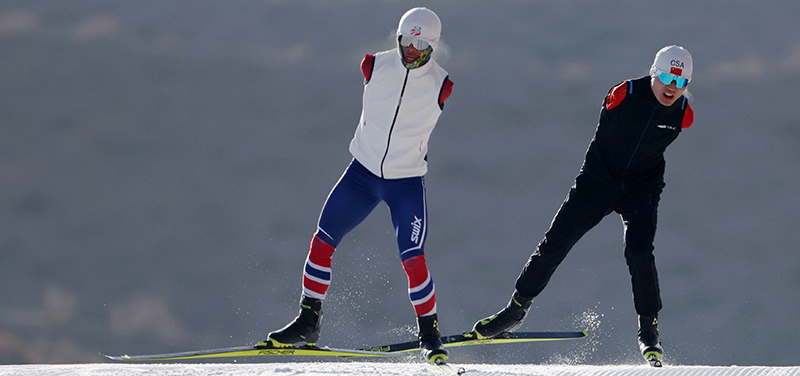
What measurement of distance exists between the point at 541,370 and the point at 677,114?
1656mm

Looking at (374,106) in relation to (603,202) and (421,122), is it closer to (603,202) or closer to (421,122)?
(421,122)

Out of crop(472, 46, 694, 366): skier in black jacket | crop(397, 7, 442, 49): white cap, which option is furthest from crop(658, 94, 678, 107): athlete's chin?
crop(397, 7, 442, 49): white cap

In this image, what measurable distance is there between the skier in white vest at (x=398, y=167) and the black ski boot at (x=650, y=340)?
1.22 m

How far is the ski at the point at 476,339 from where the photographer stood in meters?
5.06

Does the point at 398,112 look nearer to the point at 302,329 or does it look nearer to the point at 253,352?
the point at 302,329

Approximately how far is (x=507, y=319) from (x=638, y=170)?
1.36m

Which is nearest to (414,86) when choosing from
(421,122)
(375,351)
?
(421,122)

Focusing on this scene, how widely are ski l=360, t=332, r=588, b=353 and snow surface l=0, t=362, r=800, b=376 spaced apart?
0.46 meters

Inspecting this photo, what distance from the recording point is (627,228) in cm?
458

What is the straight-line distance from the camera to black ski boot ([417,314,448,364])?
4527mm

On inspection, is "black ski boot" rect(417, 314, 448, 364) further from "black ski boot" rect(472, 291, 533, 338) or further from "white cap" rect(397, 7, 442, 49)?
"white cap" rect(397, 7, 442, 49)

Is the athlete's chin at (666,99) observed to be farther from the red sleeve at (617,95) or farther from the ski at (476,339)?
the ski at (476,339)

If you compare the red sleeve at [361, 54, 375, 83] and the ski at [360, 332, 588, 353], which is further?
the ski at [360, 332, 588, 353]

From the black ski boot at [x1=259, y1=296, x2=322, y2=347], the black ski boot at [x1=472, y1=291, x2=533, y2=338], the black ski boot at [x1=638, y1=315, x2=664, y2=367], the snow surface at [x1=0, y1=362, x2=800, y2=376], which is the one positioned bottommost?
the snow surface at [x1=0, y1=362, x2=800, y2=376]
